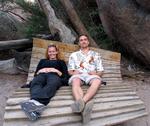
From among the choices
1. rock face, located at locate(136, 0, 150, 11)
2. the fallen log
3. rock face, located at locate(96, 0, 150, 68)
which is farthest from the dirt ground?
rock face, located at locate(136, 0, 150, 11)

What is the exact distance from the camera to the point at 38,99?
14.8 feet

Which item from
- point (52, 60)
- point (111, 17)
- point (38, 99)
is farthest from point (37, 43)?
point (38, 99)

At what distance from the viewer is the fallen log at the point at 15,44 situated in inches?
317

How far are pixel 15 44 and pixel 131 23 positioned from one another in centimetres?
282

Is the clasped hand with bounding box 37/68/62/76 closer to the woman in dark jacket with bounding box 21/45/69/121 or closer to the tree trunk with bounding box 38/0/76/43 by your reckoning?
the woman in dark jacket with bounding box 21/45/69/121

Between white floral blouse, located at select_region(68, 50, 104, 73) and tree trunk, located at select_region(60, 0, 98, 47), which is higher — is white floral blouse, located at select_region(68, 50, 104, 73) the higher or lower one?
the lower one

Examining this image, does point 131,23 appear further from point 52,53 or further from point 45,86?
point 45,86

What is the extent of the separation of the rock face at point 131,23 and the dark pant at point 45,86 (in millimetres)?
2625

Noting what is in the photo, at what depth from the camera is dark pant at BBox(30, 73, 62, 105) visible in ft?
14.9

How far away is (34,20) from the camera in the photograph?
31.3 ft

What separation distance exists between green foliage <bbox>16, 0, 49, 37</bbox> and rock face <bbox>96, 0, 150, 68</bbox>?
2.19m

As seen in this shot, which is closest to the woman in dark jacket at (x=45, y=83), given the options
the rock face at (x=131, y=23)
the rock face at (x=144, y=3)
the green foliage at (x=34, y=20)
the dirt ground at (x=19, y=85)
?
the dirt ground at (x=19, y=85)

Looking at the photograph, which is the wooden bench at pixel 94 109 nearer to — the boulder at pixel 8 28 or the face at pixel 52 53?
the face at pixel 52 53

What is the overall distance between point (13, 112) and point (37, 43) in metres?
2.73
